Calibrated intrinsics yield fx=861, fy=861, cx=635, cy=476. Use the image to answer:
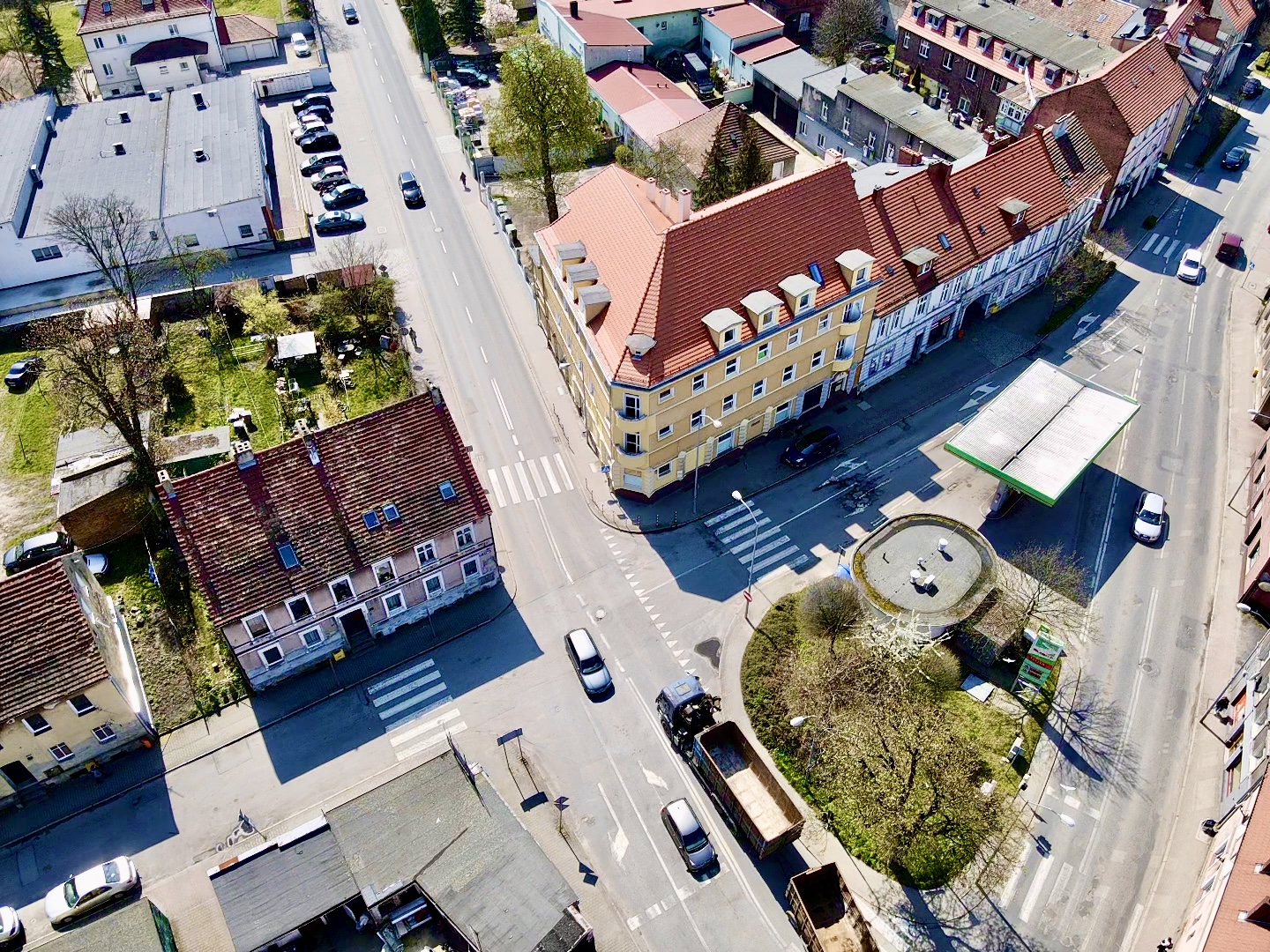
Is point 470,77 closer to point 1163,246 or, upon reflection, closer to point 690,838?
point 1163,246

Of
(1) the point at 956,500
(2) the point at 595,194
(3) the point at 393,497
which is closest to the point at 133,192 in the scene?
(2) the point at 595,194

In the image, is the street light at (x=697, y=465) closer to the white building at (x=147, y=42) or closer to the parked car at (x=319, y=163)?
the parked car at (x=319, y=163)

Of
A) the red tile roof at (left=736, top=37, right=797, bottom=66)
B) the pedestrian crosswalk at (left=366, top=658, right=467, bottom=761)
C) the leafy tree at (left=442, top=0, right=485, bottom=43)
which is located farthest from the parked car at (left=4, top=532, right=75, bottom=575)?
the leafy tree at (left=442, top=0, right=485, bottom=43)

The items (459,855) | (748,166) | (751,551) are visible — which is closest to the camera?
(459,855)

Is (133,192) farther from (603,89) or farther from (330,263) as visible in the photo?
(603,89)

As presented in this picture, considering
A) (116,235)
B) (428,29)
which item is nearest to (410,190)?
(116,235)
